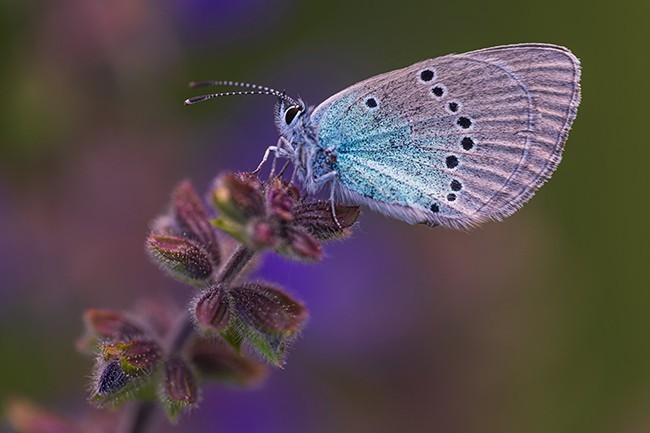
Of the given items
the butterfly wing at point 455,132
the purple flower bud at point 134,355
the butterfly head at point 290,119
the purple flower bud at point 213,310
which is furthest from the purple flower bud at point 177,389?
the butterfly head at point 290,119

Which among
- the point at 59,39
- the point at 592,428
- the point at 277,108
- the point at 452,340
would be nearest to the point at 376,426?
the point at 452,340

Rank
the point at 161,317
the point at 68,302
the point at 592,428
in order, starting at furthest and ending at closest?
the point at 592,428 → the point at 68,302 → the point at 161,317

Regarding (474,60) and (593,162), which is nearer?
(474,60)

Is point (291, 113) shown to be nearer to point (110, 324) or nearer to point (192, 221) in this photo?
point (192, 221)

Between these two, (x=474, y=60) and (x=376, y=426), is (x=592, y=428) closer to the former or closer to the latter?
(x=376, y=426)

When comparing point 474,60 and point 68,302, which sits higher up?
Answer: point 474,60

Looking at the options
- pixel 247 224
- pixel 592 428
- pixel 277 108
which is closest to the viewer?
pixel 247 224

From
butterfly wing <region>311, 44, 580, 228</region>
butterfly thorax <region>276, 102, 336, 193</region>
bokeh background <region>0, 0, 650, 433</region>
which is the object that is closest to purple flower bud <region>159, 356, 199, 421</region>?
butterfly thorax <region>276, 102, 336, 193</region>

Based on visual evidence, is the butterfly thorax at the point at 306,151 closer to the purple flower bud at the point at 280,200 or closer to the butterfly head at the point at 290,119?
the butterfly head at the point at 290,119
